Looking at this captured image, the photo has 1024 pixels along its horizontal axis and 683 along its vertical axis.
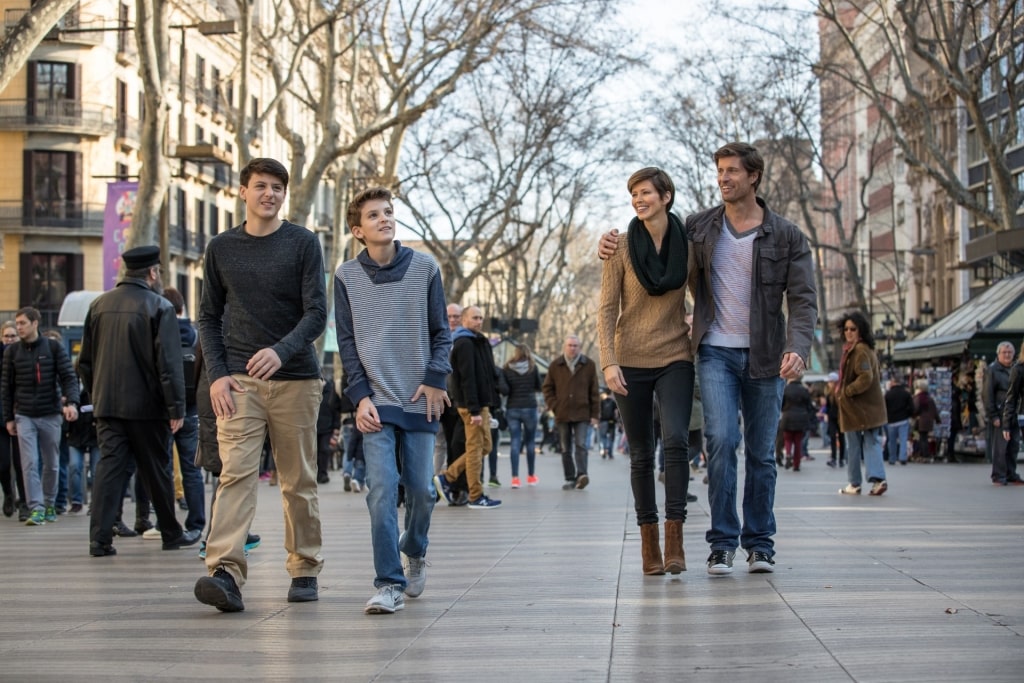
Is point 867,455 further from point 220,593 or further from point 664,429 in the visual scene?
point 220,593

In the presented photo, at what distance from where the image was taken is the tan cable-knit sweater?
7930 millimetres

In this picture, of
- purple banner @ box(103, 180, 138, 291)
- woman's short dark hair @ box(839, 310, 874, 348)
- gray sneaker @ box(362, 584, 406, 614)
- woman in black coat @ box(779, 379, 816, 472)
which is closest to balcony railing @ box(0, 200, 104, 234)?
purple banner @ box(103, 180, 138, 291)

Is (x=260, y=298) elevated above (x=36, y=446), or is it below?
above

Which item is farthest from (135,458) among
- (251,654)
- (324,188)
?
(324,188)

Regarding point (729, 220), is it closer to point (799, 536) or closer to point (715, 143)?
point (799, 536)

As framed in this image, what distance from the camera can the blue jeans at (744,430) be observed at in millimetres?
8023

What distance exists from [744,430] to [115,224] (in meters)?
20.6

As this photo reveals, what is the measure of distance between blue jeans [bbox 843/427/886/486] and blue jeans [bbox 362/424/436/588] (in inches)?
381

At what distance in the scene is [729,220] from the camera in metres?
8.25

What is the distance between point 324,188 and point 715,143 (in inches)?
1494

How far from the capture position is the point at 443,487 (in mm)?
15648

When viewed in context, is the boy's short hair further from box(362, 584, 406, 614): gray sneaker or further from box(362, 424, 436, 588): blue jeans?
box(362, 584, 406, 614): gray sneaker

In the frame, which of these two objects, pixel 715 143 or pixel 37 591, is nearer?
pixel 37 591

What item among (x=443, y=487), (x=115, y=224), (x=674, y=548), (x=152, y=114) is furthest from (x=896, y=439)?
(x=674, y=548)
